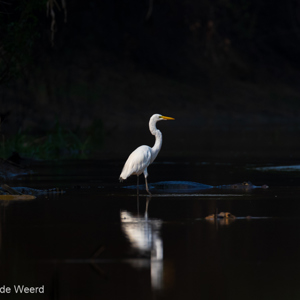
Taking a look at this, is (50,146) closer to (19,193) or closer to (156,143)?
(156,143)

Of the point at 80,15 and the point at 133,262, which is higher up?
the point at 80,15

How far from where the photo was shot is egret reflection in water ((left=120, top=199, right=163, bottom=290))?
710 centimetres

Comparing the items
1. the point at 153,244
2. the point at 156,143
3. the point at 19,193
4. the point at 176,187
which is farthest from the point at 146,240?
the point at 156,143

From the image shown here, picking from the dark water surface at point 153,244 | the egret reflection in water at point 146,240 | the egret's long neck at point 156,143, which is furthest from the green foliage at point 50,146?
the egret reflection in water at point 146,240

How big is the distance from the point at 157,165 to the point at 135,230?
964 centimetres

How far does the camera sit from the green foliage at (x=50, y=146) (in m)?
20.7

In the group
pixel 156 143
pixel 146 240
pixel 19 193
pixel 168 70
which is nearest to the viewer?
pixel 146 240

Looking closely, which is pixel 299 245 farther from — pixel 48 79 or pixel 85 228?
pixel 48 79

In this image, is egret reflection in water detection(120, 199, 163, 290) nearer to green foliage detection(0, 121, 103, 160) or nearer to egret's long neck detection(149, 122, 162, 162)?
egret's long neck detection(149, 122, 162, 162)

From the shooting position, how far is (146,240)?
27.9 feet

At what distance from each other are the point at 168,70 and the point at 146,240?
44043 mm

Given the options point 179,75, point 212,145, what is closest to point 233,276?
point 212,145

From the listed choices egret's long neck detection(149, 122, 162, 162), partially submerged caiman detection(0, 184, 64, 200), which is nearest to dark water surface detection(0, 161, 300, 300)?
partially submerged caiman detection(0, 184, 64, 200)

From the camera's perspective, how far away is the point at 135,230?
9156mm
